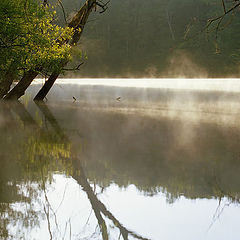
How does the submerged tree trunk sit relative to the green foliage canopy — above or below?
above

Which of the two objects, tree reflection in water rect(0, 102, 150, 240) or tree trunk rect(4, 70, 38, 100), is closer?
tree reflection in water rect(0, 102, 150, 240)

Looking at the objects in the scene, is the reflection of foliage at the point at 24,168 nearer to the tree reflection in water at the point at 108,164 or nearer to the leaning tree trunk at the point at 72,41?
the tree reflection in water at the point at 108,164

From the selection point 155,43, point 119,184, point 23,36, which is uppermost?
point 155,43

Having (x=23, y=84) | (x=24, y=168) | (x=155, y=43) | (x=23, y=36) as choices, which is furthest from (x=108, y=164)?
(x=155, y=43)

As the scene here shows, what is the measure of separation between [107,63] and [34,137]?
104 meters

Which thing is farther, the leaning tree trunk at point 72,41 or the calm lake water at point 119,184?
the leaning tree trunk at point 72,41

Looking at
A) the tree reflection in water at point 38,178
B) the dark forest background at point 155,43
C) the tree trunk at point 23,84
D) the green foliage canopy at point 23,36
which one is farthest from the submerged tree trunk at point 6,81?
the dark forest background at point 155,43

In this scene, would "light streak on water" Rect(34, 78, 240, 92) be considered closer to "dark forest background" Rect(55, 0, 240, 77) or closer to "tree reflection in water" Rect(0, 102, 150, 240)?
"dark forest background" Rect(55, 0, 240, 77)

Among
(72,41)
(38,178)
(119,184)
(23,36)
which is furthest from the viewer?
(72,41)

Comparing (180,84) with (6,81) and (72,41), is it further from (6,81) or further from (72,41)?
(6,81)

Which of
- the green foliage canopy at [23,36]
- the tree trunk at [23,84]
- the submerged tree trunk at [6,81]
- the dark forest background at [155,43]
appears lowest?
the green foliage canopy at [23,36]

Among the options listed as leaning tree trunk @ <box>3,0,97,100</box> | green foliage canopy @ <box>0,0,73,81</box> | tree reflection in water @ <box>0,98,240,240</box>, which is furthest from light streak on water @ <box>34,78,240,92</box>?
tree reflection in water @ <box>0,98,240,240</box>

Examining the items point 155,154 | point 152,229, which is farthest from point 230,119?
point 152,229

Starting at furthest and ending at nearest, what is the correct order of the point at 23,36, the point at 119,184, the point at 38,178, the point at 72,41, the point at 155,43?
1. the point at 155,43
2. the point at 72,41
3. the point at 23,36
4. the point at 38,178
5. the point at 119,184
